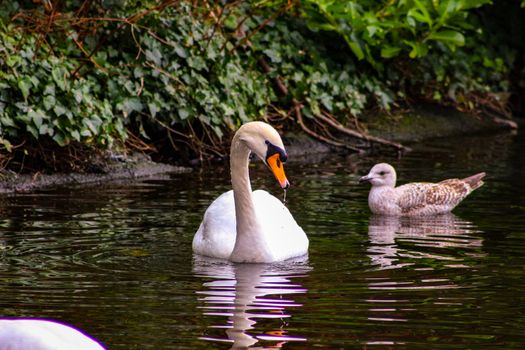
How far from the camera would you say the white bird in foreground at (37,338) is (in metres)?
4.03

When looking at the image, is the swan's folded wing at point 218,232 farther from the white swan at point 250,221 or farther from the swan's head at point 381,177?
the swan's head at point 381,177

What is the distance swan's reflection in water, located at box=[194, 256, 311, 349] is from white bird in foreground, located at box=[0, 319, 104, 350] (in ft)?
5.78

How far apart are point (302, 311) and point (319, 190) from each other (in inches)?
212

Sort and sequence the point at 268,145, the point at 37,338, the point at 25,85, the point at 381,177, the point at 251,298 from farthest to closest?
1. the point at 25,85
2. the point at 381,177
3. the point at 268,145
4. the point at 251,298
5. the point at 37,338

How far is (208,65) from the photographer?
14352mm

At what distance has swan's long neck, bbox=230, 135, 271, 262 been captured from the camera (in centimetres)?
831

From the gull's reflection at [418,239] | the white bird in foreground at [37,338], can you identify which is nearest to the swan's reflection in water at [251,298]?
the gull's reflection at [418,239]

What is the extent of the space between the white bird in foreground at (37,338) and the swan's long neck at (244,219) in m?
4.16

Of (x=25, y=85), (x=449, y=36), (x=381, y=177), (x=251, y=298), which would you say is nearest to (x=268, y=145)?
(x=251, y=298)

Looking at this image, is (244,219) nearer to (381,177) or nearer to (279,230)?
(279,230)

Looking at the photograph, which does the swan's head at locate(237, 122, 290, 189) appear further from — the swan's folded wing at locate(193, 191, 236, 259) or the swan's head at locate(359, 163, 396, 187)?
the swan's head at locate(359, 163, 396, 187)

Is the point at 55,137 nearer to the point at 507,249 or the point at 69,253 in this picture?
the point at 69,253

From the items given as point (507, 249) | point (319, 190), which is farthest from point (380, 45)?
point (507, 249)

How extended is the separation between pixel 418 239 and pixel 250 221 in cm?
173
